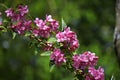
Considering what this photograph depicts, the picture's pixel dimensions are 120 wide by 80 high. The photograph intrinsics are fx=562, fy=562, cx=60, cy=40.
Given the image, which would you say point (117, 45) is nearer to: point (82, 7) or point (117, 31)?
point (117, 31)

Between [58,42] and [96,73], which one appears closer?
[96,73]

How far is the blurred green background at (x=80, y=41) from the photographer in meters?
6.14

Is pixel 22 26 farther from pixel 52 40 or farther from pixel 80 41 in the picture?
pixel 80 41

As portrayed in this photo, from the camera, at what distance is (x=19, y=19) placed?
9.95 feet

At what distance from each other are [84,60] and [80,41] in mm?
4245

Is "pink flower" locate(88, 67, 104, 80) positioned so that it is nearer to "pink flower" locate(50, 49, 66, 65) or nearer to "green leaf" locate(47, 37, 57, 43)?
"pink flower" locate(50, 49, 66, 65)

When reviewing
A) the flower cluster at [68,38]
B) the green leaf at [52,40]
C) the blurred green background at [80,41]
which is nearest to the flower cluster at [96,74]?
the flower cluster at [68,38]

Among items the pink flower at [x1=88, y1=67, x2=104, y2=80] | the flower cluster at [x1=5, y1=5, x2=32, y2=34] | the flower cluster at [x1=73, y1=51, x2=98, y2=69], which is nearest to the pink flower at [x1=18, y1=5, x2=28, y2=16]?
the flower cluster at [x1=5, y1=5, x2=32, y2=34]

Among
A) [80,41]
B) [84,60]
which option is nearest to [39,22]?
[84,60]

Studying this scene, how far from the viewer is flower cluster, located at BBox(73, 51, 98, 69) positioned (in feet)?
9.27

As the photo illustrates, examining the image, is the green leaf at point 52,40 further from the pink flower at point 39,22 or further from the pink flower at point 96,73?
the pink flower at point 96,73

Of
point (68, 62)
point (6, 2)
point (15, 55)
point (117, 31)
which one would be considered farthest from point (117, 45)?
point (15, 55)

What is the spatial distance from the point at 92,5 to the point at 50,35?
4318mm

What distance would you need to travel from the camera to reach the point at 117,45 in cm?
327
